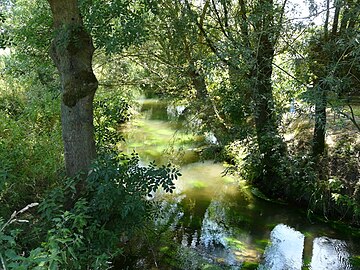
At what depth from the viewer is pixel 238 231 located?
611cm

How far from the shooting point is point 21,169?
5.50 metres

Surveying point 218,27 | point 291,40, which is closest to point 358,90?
point 291,40

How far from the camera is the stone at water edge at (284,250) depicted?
201 inches

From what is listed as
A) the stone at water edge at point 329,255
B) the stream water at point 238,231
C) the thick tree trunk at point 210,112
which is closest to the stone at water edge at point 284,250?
the stream water at point 238,231

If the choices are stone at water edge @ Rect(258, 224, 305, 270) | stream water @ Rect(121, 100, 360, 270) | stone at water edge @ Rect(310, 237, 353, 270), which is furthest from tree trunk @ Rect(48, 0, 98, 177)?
stone at water edge @ Rect(310, 237, 353, 270)

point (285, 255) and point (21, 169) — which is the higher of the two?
point (21, 169)

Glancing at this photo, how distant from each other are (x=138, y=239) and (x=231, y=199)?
2364mm

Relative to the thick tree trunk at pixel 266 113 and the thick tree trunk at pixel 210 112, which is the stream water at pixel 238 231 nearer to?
the thick tree trunk at pixel 266 113

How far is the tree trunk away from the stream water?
1894 mm

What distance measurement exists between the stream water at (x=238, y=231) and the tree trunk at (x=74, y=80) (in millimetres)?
1894

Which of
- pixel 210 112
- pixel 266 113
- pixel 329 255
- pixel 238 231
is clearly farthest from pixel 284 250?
pixel 210 112

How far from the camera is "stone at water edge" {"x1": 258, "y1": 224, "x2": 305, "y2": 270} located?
5.11m

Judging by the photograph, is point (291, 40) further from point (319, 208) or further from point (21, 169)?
point (21, 169)

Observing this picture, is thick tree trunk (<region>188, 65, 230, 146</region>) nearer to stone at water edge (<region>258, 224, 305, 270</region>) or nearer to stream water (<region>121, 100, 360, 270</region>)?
stream water (<region>121, 100, 360, 270</region>)
